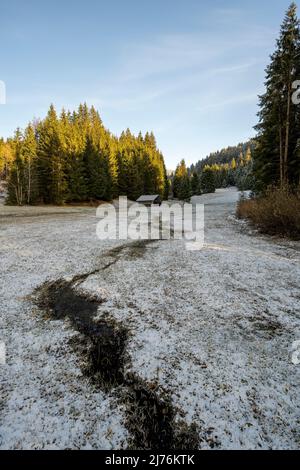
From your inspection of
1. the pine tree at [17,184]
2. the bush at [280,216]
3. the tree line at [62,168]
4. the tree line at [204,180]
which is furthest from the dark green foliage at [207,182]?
the bush at [280,216]

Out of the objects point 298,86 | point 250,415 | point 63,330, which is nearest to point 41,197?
point 298,86

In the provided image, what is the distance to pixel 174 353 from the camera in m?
3.49

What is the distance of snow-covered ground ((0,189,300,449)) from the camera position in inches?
97.4

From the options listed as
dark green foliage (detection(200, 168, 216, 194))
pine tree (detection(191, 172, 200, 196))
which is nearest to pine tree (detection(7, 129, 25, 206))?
pine tree (detection(191, 172, 200, 196))

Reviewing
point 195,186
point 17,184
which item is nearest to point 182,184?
point 195,186

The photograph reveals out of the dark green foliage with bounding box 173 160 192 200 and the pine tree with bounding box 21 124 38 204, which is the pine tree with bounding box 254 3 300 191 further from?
the dark green foliage with bounding box 173 160 192 200

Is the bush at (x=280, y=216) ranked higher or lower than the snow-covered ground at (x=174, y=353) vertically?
higher

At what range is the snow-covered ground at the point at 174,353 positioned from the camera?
2475mm

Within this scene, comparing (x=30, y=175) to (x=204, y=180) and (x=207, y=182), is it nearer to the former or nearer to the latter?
(x=204, y=180)

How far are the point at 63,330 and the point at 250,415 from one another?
2.98m

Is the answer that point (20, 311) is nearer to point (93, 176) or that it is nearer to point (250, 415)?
point (250, 415)

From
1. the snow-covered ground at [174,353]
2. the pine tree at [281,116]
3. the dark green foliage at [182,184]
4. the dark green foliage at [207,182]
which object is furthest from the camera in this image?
the dark green foliage at [207,182]

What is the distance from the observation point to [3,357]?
3.44 m

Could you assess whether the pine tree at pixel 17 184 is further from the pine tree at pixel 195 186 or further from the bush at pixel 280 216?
the pine tree at pixel 195 186
